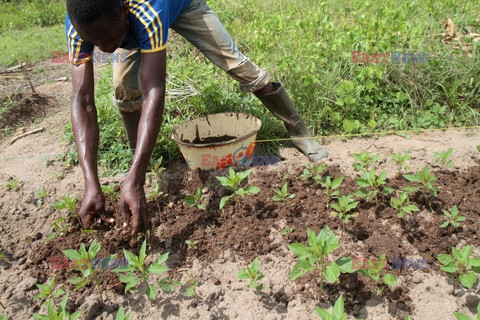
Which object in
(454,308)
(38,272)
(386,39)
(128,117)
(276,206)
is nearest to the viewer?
(454,308)

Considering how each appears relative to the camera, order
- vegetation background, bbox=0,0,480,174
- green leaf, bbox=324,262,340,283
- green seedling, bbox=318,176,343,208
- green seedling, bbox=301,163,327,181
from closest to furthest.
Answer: green leaf, bbox=324,262,340,283, green seedling, bbox=318,176,343,208, green seedling, bbox=301,163,327,181, vegetation background, bbox=0,0,480,174

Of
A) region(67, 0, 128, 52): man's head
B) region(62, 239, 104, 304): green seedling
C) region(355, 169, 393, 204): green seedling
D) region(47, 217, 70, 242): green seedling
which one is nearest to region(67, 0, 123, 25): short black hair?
region(67, 0, 128, 52): man's head

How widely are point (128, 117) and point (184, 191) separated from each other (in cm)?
76

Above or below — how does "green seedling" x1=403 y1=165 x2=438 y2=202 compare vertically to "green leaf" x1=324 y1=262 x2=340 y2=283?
below

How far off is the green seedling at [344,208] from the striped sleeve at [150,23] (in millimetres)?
1281

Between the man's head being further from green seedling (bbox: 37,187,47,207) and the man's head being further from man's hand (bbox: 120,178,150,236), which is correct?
green seedling (bbox: 37,187,47,207)

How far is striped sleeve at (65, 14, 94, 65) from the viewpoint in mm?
2336

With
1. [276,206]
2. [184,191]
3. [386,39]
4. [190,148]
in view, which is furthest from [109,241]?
[386,39]

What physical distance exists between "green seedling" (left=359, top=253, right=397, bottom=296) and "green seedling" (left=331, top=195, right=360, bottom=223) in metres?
0.39

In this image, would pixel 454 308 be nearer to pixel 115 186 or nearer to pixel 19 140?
pixel 115 186

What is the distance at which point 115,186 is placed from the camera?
291 centimetres

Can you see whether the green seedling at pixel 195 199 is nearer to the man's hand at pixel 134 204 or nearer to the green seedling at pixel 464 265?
the man's hand at pixel 134 204

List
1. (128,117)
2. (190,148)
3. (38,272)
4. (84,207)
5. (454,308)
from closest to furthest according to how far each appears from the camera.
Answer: (454,308) < (84,207) < (38,272) < (190,148) < (128,117)

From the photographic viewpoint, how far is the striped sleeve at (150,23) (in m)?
2.10
